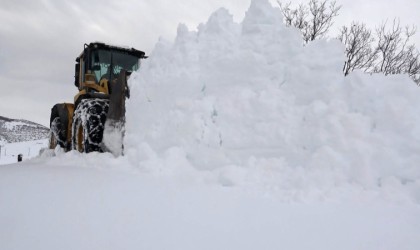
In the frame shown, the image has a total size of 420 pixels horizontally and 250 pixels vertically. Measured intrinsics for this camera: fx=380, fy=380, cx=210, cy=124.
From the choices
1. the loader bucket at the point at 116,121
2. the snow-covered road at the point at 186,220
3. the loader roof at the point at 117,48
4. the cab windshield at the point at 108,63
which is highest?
the loader roof at the point at 117,48

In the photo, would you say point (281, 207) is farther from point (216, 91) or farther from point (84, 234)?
point (216, 91)

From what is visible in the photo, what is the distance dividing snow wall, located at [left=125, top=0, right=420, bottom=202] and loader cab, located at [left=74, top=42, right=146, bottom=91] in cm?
211

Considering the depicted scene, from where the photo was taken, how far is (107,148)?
5.49m

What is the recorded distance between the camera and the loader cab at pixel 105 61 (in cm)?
718

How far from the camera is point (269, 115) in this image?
4070 millimetres

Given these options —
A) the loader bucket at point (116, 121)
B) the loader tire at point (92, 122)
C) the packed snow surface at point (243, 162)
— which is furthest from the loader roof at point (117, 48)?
the packed snow surface at point (243, 162)

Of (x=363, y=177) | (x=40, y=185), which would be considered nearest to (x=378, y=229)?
(x=363, y=177)

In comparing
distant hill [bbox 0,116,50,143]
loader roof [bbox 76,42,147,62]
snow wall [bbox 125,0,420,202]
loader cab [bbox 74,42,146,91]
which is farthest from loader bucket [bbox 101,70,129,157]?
distant hill [bbox 0,116,50,143]

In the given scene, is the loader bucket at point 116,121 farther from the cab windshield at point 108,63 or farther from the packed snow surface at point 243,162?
the cab windshield at point 108,63

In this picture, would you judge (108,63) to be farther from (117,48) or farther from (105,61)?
(117,48)

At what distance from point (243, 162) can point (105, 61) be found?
4.41 metres

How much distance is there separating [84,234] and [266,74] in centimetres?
279

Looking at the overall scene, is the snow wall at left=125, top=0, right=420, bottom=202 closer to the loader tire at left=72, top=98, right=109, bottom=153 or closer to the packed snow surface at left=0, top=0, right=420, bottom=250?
the packed snow surface at left=0, top=0, right=420, bottom=250

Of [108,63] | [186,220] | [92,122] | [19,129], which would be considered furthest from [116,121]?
[19,129]
